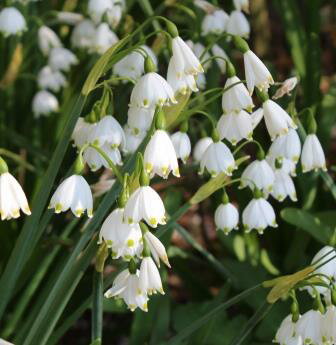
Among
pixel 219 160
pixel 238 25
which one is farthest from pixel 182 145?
pixel 238 25

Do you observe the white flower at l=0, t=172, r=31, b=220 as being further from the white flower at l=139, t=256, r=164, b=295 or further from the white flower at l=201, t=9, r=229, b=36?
the white flower at l=201, t=9, r=229, b=36

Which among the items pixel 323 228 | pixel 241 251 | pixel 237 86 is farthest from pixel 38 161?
pixel 237 86

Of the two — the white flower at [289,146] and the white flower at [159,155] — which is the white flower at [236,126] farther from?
the white flower at [159,155]

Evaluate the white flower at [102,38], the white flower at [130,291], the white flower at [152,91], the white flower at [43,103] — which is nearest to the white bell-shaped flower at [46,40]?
the white flower at [43,103]

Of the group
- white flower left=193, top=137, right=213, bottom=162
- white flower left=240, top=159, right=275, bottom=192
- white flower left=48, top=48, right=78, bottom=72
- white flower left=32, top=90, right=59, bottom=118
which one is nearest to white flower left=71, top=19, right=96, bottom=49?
white flower left=48, top=48, right=78, bottom=72

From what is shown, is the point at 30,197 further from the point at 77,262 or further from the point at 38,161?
→ the point at 77,262

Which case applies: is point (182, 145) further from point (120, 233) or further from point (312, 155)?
point (120, 233)
